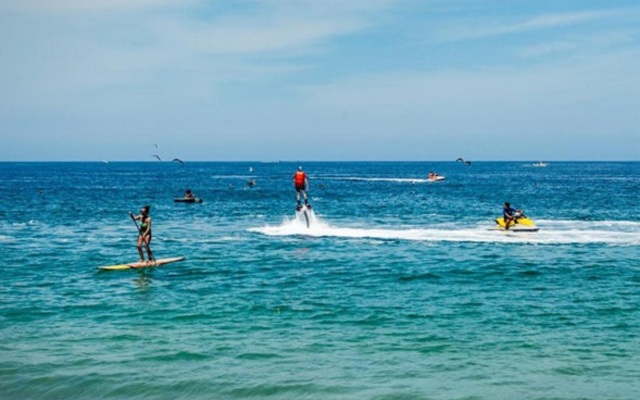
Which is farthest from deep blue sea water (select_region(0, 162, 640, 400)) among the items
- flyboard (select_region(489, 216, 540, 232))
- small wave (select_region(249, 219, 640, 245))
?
flyboard (select_region(489, 216, 540, 232))

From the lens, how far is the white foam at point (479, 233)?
Result: 133 ft

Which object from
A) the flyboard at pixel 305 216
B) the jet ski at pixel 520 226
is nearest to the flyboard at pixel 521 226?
the jet ski at pixel 520 226

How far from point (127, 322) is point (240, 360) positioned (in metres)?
5.09

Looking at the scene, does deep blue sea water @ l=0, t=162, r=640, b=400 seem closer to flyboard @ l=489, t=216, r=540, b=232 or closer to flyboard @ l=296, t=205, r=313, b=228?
flyboard @ l=489, t=216, r=540, b=232


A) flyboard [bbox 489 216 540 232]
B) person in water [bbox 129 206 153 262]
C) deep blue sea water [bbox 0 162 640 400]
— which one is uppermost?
person in water [bbox 129 206 153 262]

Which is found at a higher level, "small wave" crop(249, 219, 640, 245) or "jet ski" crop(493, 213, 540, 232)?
"jet ski" crop(493, 213, 540, 232)

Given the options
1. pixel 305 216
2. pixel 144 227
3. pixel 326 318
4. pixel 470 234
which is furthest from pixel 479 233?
pixel 326 318

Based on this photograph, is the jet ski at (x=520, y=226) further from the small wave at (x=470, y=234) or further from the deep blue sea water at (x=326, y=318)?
the deep blue sea water at (x=326, y=318)

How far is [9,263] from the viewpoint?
104 feet

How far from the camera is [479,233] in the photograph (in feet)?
147

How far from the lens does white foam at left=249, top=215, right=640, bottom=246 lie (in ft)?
133

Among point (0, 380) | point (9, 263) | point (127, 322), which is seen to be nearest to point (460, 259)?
point (127, 322)

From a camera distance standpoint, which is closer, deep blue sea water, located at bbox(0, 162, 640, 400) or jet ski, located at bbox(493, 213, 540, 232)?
deep blue sea water, located at bbox(0, 162, 640, 400)

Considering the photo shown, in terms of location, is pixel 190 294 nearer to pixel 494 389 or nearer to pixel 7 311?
pixel 7 311
